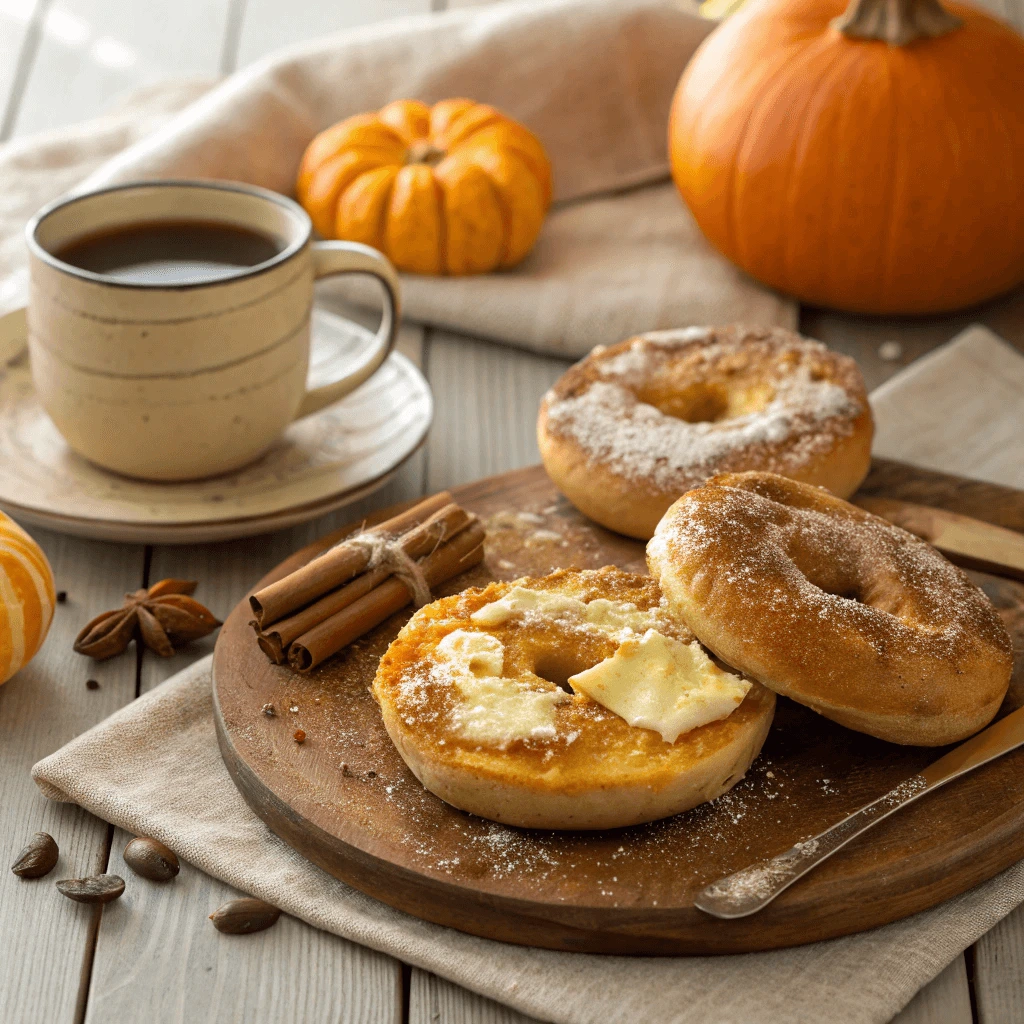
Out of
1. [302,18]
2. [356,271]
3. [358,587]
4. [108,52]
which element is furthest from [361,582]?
[302,18]

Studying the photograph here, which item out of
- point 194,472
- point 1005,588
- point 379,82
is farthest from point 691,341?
point 379,82

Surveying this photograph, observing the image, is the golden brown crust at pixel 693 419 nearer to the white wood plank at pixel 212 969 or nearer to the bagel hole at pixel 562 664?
the bagel hole at pixel 562 664

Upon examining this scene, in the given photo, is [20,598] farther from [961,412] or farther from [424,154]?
[961,412]

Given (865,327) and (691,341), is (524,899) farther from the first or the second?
(865,327)

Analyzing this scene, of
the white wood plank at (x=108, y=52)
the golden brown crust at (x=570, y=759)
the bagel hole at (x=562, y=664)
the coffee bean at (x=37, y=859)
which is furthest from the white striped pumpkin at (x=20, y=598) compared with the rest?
the white wood plank at (x=108, y=52)

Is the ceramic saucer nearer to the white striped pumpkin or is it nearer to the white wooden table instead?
the white wooden table

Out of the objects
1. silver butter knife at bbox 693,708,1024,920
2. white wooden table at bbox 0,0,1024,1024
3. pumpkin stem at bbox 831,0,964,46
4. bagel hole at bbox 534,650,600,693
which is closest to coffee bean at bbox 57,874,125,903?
white wooden table at bbox 0,0,1024,1024
